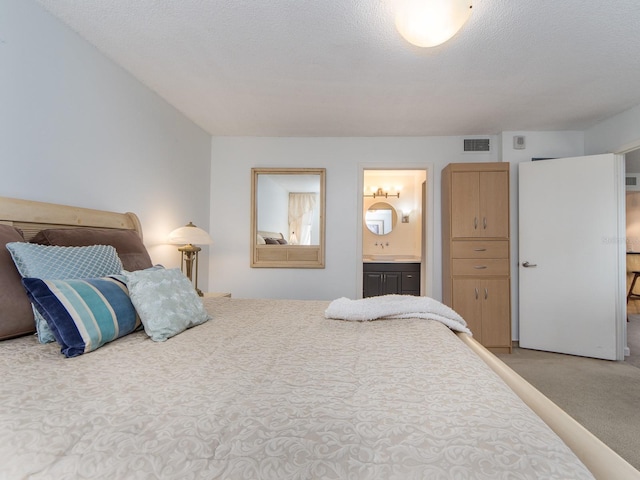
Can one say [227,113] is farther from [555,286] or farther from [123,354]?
[555,286]

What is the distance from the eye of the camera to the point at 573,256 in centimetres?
339

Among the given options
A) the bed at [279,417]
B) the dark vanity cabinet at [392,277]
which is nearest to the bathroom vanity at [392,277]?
the dark vanity cabinet at [392,277]

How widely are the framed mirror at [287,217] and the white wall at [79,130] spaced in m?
1.03

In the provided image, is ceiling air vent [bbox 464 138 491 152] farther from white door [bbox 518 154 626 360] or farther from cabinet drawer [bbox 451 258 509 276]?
cabinet drawer [bbox 451 258 509 276]

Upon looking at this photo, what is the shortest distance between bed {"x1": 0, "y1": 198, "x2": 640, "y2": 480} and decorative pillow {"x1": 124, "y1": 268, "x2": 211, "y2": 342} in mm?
147

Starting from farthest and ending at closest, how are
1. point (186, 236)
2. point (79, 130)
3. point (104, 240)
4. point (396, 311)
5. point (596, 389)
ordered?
point (186, 236) < point (596, 389) < point (79, 130) < point (104, 240) < point (396, 311)

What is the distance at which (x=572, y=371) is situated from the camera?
9.61ft

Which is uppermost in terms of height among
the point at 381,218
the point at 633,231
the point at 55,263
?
the point at 381,218

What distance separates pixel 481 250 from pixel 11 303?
3708mm

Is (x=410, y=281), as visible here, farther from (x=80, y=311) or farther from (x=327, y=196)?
(x=80, y=311)

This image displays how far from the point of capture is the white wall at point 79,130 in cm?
170

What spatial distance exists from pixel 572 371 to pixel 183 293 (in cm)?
335

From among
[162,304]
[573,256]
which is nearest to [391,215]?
[573,256]

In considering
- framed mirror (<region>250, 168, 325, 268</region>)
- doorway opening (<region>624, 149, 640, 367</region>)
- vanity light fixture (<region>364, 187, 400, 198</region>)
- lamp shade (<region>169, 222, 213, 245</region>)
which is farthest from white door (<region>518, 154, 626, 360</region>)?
lamp shade (<region>169, 222, 213, 245</region>)
